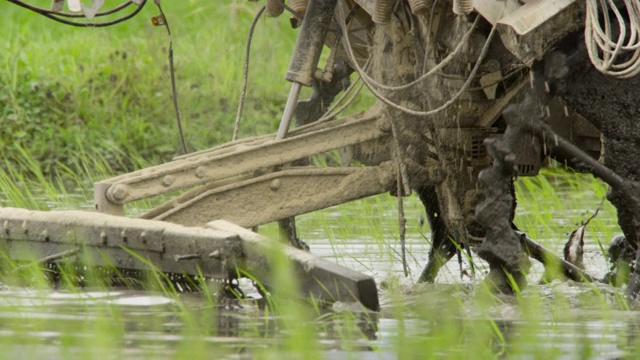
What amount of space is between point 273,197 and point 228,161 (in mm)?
249

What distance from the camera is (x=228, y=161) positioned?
6.68 metres

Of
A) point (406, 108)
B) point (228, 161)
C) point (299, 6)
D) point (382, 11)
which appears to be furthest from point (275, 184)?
point (299, 6)

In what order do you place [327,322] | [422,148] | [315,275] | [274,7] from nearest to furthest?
[327,322] → [315,275] → [422,148] → [274,7]

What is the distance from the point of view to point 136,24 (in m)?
16.8

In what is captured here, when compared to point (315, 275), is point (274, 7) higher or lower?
higher

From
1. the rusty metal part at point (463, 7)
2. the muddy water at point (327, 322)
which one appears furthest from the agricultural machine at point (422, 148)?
the muddy water at point (327, 322)

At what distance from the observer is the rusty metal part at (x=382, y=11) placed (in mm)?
6648

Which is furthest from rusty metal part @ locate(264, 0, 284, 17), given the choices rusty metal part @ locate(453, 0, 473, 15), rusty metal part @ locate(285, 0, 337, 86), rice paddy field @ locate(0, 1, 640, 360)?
rusty metal part @ locate(453, 0, 473, 15)

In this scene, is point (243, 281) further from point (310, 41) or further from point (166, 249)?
point (310, 41)

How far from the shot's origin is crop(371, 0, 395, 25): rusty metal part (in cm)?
665

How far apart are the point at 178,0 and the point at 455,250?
10.9 meters

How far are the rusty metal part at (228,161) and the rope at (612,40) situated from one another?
1.28 metres

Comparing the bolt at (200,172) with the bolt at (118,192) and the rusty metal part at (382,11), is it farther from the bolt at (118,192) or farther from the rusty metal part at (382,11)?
the rusty metal part at (382,11)

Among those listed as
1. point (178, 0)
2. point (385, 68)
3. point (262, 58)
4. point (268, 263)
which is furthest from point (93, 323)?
point (178, 0)
